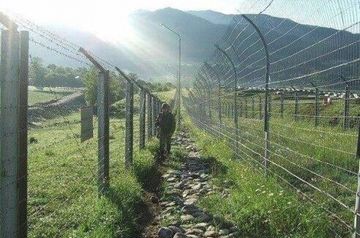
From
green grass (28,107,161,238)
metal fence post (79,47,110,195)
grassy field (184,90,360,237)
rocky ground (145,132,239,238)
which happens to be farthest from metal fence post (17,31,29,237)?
→ metal fence post (79,47,110,195)

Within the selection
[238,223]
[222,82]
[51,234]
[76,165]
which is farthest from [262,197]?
[222,82]

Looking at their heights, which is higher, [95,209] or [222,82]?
[222,82]

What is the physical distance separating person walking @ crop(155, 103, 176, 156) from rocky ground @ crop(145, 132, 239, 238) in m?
2.52

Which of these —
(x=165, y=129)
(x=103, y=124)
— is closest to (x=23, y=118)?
(x=103, y=124)

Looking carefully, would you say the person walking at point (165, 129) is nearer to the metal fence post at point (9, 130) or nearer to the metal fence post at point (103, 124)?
the metal fence post at point (103, 124)

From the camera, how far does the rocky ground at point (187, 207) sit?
22.9ft

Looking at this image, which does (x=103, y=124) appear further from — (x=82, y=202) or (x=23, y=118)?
(x=23, y=118)

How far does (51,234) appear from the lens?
616cm

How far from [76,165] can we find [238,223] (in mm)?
6205

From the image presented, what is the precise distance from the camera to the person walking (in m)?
15.9

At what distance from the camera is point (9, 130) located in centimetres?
437

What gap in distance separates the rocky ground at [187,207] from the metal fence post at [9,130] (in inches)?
104

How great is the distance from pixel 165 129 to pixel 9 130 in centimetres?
1163

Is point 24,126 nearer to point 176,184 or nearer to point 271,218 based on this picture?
point 271,218
